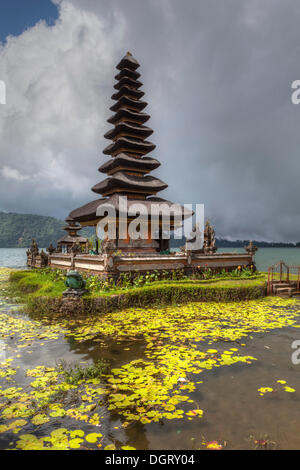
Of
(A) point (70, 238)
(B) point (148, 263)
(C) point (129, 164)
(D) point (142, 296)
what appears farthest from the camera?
(A) point (70, 238)

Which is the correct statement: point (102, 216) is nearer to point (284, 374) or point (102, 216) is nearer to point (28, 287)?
point (28, 287)

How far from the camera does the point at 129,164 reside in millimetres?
23500

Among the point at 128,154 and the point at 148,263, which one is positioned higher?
the point at 128,154

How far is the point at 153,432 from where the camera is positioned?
368 cm

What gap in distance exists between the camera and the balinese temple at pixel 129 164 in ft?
71.9

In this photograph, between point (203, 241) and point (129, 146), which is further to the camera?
point (129, 146)

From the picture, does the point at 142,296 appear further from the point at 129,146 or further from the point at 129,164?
the point at 129,146

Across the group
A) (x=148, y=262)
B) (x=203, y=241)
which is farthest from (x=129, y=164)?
(x=148, y=262)

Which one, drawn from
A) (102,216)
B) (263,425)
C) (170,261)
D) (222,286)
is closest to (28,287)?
(102,216)

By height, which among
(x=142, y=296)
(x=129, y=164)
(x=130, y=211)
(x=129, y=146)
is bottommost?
(x=142, y=296)

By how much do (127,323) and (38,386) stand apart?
4440mm

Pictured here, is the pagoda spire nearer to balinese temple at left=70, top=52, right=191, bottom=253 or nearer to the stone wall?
balinese temple at left=70, top=52, right=191, bottom=253

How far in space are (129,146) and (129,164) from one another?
1.96 meters
